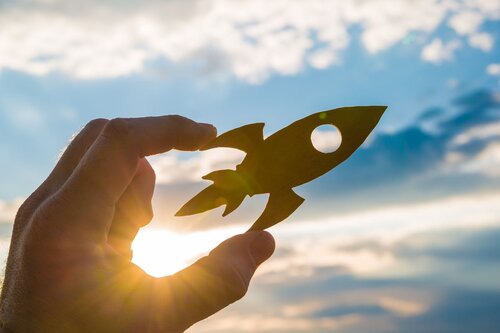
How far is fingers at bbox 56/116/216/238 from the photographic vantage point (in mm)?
3422

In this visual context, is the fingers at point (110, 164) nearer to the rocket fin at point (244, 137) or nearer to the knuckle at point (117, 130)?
the knuckle at point (117, 130)

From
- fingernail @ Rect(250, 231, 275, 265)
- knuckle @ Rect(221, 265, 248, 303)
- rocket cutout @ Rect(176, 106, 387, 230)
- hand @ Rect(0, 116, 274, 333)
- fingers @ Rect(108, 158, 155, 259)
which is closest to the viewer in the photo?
hand @ Rect(0, 116, 274, 333)

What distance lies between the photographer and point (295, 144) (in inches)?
165

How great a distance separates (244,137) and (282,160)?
1.20 ft

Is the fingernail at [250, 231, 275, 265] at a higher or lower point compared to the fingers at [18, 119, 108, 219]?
lower

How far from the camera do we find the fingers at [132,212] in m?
4.54

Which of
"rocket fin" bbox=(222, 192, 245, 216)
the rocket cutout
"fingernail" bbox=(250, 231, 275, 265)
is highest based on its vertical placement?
the rocket cutout

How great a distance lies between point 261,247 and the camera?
387 cm

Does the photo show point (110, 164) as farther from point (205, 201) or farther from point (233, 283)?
point (233, 283)

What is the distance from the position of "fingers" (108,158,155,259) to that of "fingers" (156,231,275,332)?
1.15m

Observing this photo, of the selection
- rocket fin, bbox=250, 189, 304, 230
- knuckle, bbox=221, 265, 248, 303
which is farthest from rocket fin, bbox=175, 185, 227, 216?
knuckle, bbox=221, 265, 248, 303

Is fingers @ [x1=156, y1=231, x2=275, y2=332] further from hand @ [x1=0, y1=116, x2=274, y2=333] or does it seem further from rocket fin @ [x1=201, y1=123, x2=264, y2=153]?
rocket fin @ [x1=201, y1=123, x2=264, y2=153]

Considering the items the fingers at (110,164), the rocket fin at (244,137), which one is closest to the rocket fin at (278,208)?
the rocket fin at (244,137)

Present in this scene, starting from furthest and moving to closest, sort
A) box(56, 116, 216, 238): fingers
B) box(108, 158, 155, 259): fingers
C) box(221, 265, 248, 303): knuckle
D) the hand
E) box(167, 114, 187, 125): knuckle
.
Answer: box(108, 158, 155, 259): fingers → box(167, 114, 187, 125): knuckle → box(221, 265, 248, 303): knuckle → box(56, 116, 216, 238): fingers → the hand
